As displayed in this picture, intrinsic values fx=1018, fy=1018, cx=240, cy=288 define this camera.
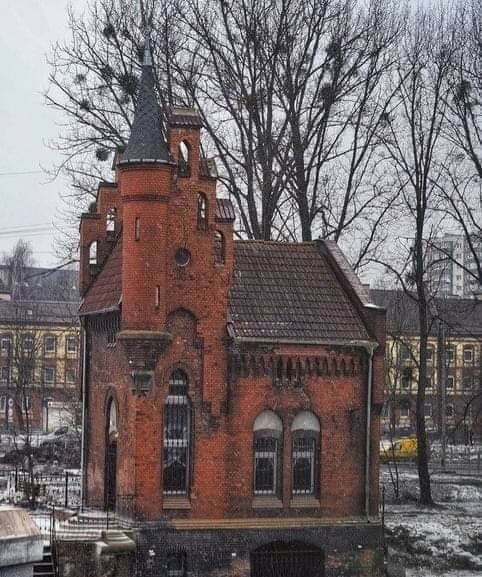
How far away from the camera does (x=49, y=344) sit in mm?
70438

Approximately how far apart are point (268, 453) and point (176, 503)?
7.97ft

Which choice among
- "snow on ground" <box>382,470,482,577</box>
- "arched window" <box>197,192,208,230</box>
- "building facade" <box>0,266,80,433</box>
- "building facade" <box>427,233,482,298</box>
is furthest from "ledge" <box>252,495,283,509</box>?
"building facade" <box>0,266,80,433</box>

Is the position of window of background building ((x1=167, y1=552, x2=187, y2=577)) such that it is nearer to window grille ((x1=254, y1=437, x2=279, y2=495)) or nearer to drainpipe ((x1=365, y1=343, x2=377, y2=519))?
window grille ((x1=254, y1=437, x2=279, y2=495))

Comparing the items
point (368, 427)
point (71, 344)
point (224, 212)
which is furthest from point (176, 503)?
point (71, 344)

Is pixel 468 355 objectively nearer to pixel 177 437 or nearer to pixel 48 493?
pixel 48 493

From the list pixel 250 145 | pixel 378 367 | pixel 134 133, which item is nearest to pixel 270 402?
pixel 378 367

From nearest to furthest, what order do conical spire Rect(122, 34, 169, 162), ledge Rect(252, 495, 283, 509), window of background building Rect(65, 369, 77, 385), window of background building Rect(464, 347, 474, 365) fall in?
conical spire Rect(122, 34, 169, 162) < ledge Rect(252, 495, 283, 509) < window of background building Rect(65, 369, 77, 385) < window of background building Rect(464, 347, 474, 365)

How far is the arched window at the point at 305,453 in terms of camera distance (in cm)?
2372

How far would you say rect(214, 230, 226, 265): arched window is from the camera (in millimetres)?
23453

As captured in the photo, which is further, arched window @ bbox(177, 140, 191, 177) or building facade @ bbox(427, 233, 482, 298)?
building facade @ bbox(427, 233, 482, 298)

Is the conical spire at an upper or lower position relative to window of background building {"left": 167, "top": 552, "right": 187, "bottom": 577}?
upper

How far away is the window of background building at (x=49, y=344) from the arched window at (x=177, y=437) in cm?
4761

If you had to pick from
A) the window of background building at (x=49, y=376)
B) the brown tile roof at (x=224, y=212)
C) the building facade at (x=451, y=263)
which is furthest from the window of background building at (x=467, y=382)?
the brown tile roof at (x=224, y=212)

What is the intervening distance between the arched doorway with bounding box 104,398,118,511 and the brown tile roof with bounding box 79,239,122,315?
7.80 feet
